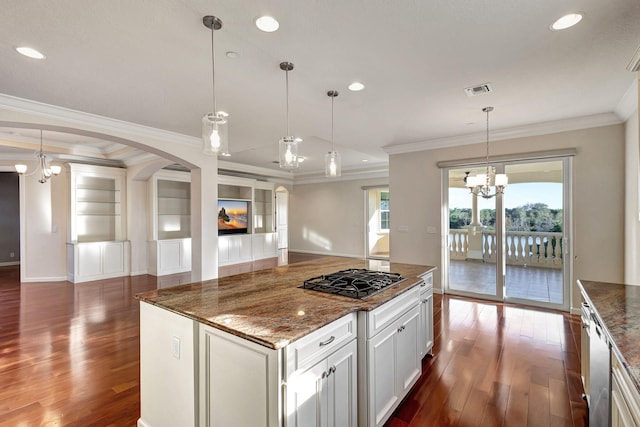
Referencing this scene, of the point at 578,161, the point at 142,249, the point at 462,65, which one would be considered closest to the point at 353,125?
the point at 462,65

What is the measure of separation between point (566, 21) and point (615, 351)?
200cm

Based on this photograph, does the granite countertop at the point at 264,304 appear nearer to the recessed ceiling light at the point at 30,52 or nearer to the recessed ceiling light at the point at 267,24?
the recessed ceiling light at the point at 267,24

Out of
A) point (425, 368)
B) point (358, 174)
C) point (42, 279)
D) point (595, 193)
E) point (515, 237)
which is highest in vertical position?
point (358, 174)

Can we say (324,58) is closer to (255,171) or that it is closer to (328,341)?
(328,341)

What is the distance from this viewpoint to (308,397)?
1376 millimetres

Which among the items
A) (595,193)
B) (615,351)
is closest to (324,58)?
(615,351)

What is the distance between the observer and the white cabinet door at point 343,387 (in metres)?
1.52

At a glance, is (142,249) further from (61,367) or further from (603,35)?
(603,35)

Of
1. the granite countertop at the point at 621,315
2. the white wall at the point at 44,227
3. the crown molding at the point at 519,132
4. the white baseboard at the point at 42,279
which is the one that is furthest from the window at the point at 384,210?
the white baseboard at the point at 42,279

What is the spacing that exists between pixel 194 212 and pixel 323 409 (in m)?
4.25

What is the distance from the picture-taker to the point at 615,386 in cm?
128

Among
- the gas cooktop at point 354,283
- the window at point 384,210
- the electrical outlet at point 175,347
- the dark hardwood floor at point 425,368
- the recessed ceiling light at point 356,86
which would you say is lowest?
the dark hardwood floor at point 425,368

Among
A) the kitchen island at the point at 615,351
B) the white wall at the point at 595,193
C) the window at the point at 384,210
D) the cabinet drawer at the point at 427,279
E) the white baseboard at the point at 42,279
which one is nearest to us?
the kitchen island at the point at 615,351

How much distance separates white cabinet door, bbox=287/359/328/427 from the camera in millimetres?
1298
